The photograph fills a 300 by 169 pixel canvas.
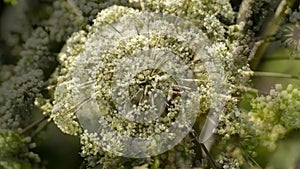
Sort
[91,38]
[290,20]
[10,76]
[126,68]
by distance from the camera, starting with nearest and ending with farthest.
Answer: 1. [126,68]
2. [91,38]
3. [290,20]
4. [10,76]

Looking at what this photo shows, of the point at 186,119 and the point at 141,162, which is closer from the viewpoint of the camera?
the point at 186,119

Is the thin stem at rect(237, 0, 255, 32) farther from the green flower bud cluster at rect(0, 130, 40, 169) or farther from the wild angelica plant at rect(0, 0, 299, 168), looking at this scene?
the green flower bud cluster at rect(0, 130, 40, 169)

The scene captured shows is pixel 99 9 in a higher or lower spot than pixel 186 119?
higher

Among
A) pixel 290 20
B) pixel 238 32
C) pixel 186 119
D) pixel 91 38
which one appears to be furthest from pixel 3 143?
pixel 290 20

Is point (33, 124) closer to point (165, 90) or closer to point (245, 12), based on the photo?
point (165, 90)

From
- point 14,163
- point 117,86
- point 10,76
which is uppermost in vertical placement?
point 117,86

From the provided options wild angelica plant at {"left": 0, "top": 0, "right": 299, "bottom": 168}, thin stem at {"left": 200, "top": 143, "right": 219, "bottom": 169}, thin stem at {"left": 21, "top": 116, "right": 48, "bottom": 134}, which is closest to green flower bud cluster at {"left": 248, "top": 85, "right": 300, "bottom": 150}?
wild angelica plant at {"left": 0, "top": 0, "right": 299, "bottom": 168}

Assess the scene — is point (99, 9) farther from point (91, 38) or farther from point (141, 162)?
point (141, 162)

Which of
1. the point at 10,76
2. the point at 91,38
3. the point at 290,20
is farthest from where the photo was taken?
the point at 10,76

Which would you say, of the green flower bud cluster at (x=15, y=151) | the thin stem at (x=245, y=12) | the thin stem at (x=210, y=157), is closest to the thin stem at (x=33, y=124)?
the green flower bud cluster at (x=15, y=151)
